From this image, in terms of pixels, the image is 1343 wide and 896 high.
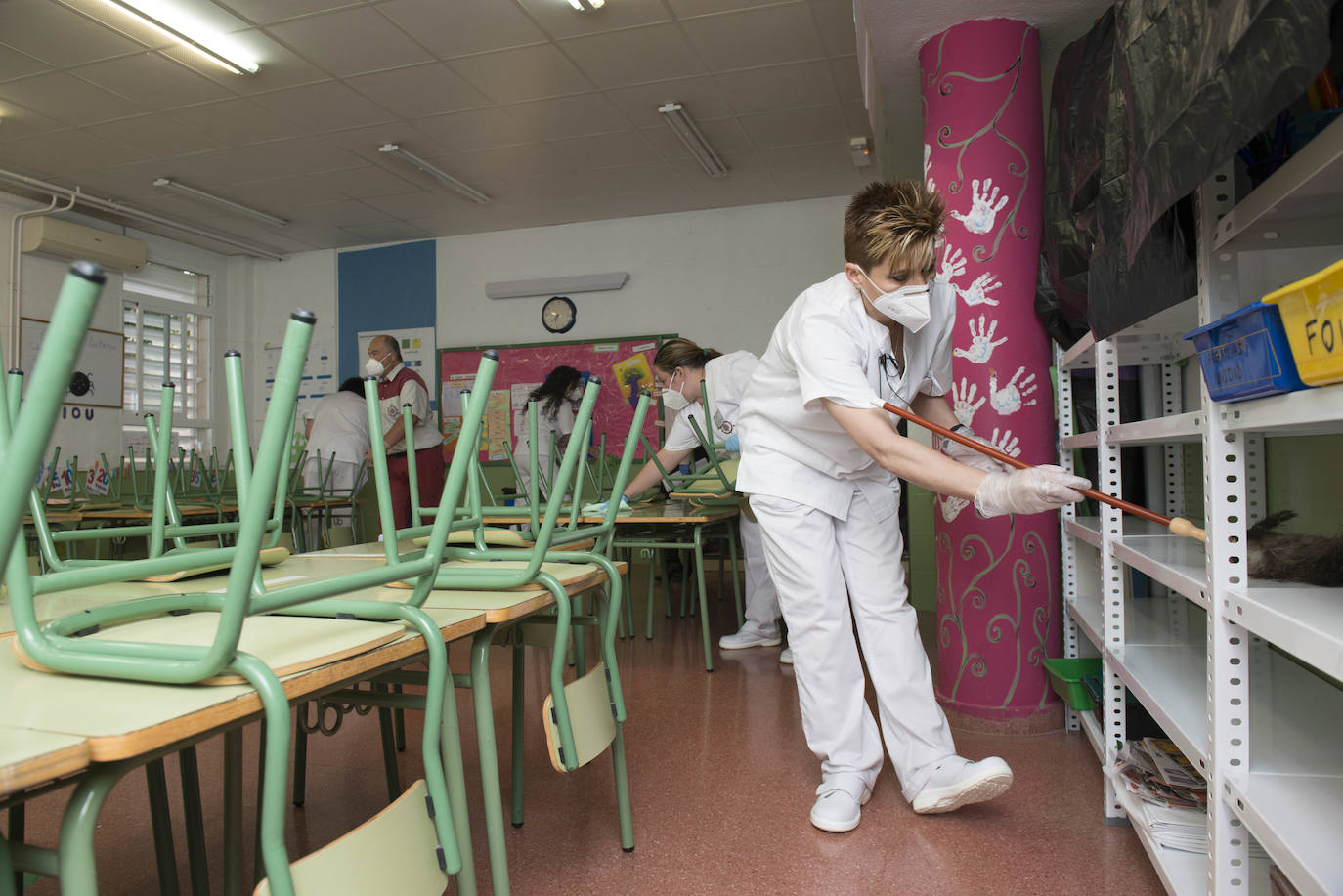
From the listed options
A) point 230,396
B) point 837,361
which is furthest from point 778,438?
point 230,396

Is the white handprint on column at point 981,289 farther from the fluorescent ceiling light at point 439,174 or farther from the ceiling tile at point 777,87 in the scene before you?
the fluorescent ceiling light at point 439,174

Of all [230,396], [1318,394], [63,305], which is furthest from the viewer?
[230,396]

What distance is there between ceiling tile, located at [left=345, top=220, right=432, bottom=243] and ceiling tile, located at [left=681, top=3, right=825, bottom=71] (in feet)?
10.8

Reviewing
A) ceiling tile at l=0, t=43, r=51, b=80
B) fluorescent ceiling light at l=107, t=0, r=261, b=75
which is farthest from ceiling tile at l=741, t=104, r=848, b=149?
ceiling tile at l=0, t=43, r=51, b=80

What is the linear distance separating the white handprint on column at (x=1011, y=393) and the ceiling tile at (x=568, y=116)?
2.87 metres

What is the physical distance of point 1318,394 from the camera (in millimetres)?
815

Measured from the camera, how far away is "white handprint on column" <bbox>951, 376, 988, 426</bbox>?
7.81ft

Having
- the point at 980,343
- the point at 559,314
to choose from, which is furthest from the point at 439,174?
the point at 980,343

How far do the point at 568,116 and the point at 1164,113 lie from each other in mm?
4043

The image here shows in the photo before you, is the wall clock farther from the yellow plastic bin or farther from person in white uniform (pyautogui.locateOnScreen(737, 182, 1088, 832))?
the yellow plastic bin

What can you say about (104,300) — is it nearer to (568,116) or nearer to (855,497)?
(568,116)

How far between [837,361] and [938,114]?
1.21 meters

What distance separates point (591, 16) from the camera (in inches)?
143

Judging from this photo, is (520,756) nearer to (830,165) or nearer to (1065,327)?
(1065,327)
